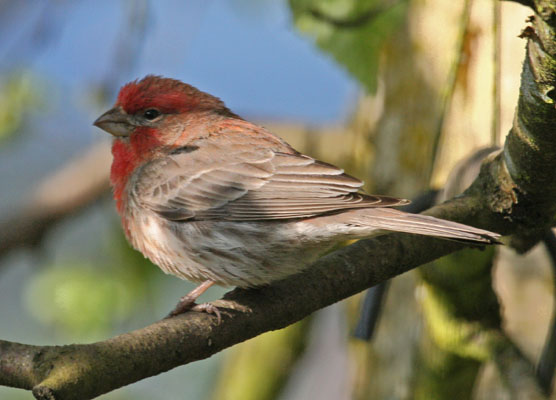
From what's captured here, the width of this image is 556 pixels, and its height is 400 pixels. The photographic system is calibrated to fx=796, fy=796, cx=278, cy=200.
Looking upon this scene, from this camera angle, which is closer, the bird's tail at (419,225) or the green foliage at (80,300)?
the bird's tail at (419,225)

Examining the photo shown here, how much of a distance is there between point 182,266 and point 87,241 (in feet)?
22.9

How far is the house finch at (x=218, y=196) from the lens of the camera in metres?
3.93

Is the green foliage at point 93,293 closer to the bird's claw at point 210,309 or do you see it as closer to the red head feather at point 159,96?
the red head feather at point 159,96

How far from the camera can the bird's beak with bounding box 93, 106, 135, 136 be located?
481 centimetres

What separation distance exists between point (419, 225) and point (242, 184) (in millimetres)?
1277

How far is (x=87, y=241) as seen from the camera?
1077 centimetres

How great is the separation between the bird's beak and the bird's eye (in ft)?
0.35

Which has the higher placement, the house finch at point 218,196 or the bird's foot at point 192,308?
the house finch at point 218,196

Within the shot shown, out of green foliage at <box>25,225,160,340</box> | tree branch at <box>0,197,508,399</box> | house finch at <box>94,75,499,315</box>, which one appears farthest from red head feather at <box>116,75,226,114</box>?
green foliage at <box>25,225,160,340</box>

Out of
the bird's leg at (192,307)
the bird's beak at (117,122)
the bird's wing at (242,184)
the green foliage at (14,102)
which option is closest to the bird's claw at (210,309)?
the bird's leg at (192,307)

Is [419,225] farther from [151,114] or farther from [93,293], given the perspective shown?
[93,293]

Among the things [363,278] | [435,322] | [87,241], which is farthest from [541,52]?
[87,241]

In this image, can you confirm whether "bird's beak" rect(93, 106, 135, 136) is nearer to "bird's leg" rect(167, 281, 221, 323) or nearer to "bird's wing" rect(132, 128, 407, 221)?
A: "bird's wing" rect(132, 128, 407, 221)

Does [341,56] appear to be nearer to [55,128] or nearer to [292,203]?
[292,203]
